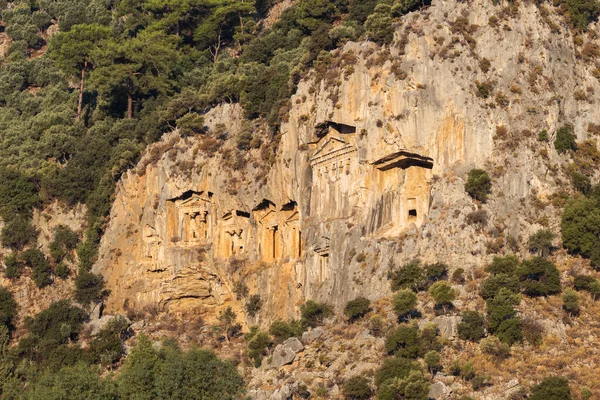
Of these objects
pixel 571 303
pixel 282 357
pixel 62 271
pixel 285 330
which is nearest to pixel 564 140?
pixel 571 303

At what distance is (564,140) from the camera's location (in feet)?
269

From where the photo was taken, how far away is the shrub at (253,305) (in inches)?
3460

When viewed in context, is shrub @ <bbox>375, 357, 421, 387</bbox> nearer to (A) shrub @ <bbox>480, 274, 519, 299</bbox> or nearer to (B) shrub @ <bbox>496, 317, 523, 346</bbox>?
(B) shrub @ <bbox>496, 317, 523, 346</bbox>

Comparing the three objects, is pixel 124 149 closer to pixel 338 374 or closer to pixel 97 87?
pixel 97 87

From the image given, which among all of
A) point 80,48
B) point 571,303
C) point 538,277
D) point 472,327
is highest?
point 80,48

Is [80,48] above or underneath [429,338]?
above

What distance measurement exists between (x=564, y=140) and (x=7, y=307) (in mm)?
40033

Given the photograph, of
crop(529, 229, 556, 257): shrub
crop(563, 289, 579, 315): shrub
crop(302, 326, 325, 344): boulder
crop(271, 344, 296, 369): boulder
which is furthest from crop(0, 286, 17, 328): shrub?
crop(563, 289, 579, 315): shrub

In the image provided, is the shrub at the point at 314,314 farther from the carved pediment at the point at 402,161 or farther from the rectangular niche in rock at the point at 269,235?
the rectangular niche in rock at the point at 269,235

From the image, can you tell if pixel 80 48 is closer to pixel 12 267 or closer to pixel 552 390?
pixel 12 267

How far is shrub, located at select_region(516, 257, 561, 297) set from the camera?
74.8 meters

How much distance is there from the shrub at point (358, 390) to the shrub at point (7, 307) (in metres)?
32.5

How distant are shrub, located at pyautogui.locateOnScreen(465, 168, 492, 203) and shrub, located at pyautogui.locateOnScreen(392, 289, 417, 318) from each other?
7.30 meters

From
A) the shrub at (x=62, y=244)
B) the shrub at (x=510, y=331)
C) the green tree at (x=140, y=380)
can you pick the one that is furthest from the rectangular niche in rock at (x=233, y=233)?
the shrub at (x=510, y=331)
